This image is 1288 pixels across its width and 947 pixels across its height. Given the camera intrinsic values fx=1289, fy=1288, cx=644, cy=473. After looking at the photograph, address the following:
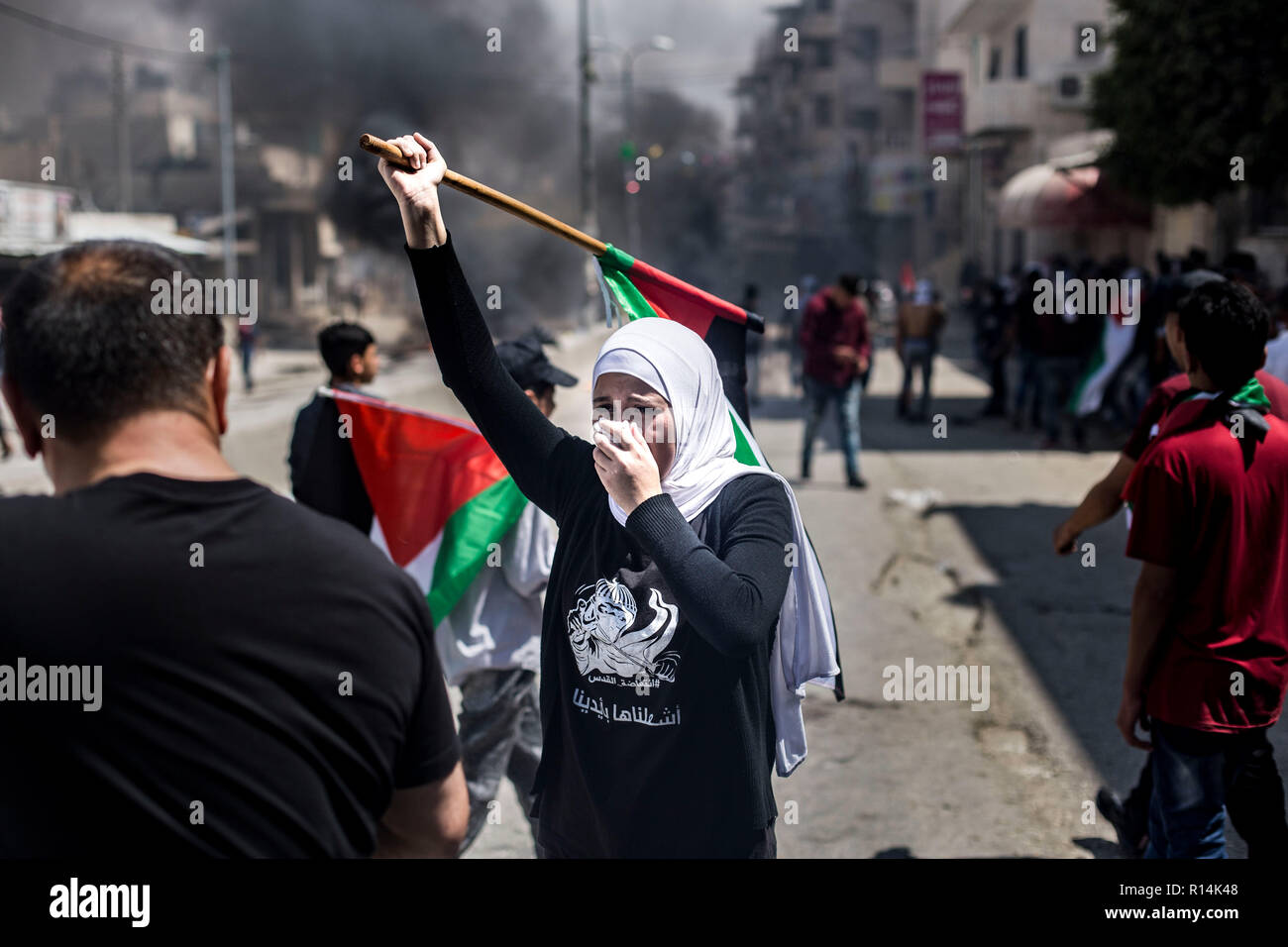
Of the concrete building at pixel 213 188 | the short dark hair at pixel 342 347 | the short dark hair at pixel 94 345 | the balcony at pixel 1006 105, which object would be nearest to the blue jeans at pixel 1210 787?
the short dark hair at pixel 94 345

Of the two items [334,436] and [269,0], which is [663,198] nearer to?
[269,0]

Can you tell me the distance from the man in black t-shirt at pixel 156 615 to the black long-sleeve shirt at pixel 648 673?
69 cm

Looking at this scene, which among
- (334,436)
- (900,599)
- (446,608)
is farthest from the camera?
(900,599)

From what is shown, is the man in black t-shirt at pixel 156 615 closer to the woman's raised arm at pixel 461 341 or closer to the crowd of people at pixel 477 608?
the crowd of people at pixel 477 608

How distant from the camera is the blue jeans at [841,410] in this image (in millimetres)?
9531

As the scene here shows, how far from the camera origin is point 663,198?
58062 millimetres

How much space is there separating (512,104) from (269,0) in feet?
24.7

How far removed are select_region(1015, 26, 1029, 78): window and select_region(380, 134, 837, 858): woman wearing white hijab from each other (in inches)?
1190

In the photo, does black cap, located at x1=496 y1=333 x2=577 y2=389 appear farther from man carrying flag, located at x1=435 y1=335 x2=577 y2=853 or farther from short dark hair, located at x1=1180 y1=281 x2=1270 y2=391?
short dark hair, located at x1=1180 y1=281 x2=1270 y2=391

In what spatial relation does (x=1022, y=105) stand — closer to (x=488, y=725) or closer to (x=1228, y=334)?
(x=1228, y=334)

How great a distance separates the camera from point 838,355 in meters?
9.41

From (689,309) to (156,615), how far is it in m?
1.44

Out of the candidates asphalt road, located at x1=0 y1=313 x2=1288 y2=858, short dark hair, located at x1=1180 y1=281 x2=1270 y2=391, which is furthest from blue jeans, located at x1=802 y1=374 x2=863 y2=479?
short dark hair, located at x1=1180 y1=281 x2=1270 y2=391
